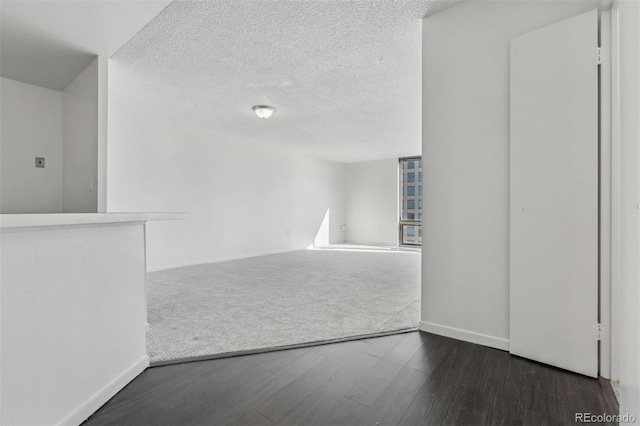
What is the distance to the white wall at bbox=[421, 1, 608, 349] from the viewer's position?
202 centimetres

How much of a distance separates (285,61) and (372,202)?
20.6ft

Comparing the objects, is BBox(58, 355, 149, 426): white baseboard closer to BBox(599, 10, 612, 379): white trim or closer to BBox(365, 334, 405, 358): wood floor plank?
BBox(365, 334, 405, 358): wood floor plank

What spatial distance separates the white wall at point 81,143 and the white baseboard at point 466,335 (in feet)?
10.8

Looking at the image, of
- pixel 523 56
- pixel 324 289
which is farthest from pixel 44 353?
pixel 523 56

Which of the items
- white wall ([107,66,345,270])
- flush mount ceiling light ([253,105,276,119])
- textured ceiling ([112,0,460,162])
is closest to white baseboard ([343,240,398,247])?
white wall ([107,66,345,270])

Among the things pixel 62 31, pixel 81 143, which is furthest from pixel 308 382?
pixel 81 143

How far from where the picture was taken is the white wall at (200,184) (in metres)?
4.40

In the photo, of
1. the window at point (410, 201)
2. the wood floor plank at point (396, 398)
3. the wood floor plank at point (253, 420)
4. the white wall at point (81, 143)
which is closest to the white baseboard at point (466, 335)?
the wood floor plank at point (396, 398)

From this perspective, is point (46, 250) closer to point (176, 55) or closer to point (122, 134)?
point (176, 55)

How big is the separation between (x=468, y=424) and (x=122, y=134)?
520 centimetres

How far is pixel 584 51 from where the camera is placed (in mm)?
1712

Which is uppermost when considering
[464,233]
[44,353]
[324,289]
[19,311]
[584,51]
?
[584,51]

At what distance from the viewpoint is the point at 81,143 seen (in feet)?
10.6

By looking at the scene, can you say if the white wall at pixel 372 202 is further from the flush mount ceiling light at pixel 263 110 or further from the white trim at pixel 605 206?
the white trim at pixel 605 206
